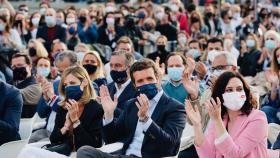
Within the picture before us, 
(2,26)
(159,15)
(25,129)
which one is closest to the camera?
(25,129)

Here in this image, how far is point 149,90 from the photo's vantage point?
7590mm

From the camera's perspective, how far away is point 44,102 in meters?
9.47

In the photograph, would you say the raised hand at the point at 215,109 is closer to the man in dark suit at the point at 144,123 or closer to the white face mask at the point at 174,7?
the man in dark suit at the point at 144,123

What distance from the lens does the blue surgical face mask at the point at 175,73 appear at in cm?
953

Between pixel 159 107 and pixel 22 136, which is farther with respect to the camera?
pixel 22 136

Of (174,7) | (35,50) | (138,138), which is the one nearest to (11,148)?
(138,138)

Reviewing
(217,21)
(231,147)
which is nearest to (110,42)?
(217,21)

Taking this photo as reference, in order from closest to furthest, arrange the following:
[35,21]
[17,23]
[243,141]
Answer: [243,141]
[17,23]
[35,21]

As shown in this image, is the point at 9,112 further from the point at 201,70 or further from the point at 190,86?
the point at 201,70

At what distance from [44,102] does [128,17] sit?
792 centimetres

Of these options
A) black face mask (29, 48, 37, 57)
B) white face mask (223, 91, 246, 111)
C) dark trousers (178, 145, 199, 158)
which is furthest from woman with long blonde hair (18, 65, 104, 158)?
black face mask (29, 48, 37, 57)

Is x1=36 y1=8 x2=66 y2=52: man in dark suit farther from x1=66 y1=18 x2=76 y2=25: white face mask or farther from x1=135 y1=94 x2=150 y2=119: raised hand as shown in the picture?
x1=135 y1=94 x2=150 y2=119: raised hand

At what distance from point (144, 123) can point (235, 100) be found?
88 centimetres

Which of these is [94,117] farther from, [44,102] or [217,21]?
[217,21]
